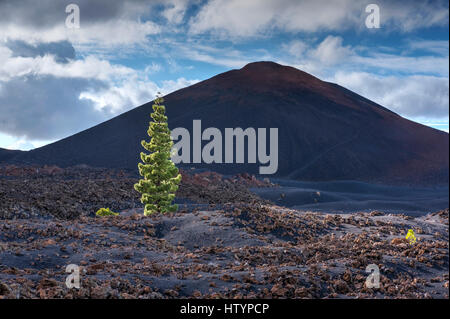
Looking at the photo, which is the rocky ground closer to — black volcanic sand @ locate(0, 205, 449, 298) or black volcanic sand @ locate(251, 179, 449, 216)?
black volcanic sand @ locate(0, 205, 449, 298)

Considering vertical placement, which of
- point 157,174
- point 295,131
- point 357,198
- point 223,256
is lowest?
point 223,256

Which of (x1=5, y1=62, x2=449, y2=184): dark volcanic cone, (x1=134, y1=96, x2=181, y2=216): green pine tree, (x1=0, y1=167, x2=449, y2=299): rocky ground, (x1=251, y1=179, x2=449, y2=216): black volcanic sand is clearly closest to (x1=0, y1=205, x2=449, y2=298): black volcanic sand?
(x1=0, y1=167, x2=449, y2=299): rocky ground

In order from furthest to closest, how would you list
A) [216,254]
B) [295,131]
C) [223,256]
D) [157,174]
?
[295,131], [157,174], [216,254], [223,256]

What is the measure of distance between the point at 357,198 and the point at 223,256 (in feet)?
72.3

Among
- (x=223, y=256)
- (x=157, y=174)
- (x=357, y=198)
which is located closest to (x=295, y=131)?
(x=357, y=198)

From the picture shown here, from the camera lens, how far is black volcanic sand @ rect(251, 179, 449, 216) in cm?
2519

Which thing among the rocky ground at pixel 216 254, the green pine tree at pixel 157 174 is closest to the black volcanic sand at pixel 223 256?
the rocky ground at pixel 216 254

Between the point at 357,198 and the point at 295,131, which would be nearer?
the point at 357,198

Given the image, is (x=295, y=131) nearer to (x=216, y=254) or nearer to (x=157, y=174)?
(x=157, y=174)

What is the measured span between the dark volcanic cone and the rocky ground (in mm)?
26983

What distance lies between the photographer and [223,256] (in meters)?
10.9

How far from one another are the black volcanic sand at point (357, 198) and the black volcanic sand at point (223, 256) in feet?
25.4

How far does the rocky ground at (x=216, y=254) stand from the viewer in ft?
24.6
